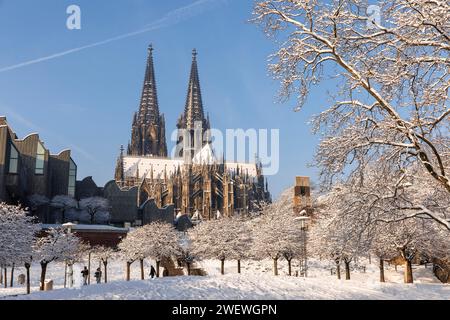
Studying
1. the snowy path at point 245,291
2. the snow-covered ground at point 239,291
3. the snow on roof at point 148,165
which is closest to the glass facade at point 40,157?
the snow-covered ground at point 239,291

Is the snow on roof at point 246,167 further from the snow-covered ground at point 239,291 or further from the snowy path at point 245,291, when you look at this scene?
the snowy path at point 245,291

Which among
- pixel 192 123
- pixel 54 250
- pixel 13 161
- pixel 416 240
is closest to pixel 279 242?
pixel 416 240

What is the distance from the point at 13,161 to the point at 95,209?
55.4 ft

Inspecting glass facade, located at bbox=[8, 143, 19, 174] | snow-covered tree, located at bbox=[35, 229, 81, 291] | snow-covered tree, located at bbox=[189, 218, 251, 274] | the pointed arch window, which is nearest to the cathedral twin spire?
the pointed arch window

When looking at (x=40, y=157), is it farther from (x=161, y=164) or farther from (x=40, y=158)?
(x=161, y=164)

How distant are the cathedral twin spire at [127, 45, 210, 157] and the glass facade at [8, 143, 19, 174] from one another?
7015cm

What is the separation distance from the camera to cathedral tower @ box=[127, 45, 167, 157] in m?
121

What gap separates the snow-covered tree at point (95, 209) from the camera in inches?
2475

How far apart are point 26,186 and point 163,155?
65.2 metres

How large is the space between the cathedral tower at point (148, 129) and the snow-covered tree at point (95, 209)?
55.3m

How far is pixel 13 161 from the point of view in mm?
47938

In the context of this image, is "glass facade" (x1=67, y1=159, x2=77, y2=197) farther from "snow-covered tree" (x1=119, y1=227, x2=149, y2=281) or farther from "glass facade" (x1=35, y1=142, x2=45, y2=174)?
"snow-covered tree" (x1=119, y1=227, x2=149, y2=281)

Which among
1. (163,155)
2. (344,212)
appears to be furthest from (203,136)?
(344,212)
